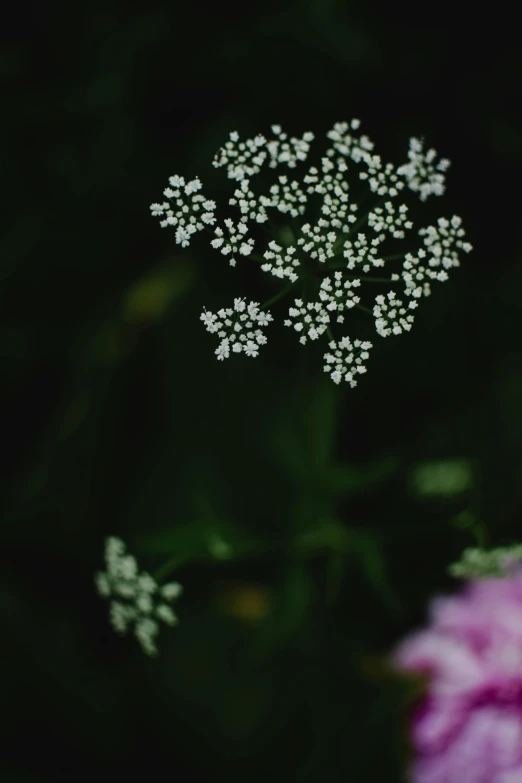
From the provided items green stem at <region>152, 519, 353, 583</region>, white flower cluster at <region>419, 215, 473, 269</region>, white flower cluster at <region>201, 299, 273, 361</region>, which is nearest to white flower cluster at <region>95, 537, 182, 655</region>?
green stem at <region>152, 519, 353, 583</region>

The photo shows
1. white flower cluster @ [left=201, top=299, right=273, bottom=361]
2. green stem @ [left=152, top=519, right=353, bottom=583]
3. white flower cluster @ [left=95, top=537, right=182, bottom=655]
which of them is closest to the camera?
white flower cluster @ [left=201, top=299, right=273, bottom=361]

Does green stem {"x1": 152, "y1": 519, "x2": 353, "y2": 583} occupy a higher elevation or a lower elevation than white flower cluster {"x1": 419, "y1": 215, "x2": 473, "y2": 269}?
lower

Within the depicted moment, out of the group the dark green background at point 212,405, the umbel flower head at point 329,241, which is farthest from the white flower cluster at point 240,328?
the dark green background at point 212,405

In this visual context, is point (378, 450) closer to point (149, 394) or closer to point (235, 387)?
point (235, 387)

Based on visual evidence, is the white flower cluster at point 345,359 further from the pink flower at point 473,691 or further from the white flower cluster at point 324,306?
the pink flower at point 473,691

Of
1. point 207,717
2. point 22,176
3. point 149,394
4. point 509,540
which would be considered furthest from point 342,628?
point 22,176

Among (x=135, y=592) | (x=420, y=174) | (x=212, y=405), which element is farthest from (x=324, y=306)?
(x=212, y=405)

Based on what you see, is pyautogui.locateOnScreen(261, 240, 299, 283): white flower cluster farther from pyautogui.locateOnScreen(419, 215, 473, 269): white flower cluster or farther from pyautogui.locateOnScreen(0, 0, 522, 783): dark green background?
pyautogui.locateOnScreen(0, 0, 522, 783): dark green background
